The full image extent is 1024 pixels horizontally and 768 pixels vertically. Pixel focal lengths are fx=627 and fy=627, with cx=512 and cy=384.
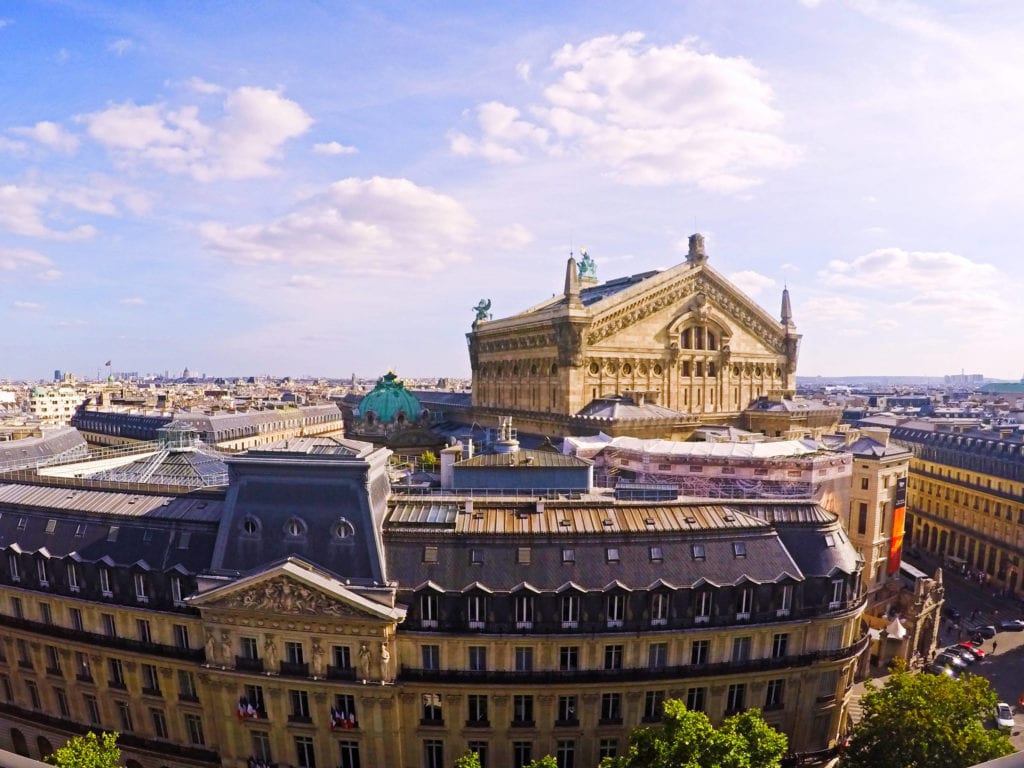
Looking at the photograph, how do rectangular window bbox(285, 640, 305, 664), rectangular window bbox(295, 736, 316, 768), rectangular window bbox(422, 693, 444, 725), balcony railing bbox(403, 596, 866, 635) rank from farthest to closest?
rectangular window bbox(295, 736, 316, 768) < rectangular window bbox(422, 693, 444, 725) < rectangular window bbox(285, 640, 305, 664) < balcony railing bbox(403, 596, 866, 635)

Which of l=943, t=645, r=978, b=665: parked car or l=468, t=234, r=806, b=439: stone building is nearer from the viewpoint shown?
l=943, t=645, r=978, b=665: parked car

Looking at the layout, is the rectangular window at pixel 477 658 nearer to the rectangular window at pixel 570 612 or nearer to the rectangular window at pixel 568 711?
the rectangular window at pixel 570 612

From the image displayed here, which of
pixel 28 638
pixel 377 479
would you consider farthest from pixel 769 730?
pixel 28 638

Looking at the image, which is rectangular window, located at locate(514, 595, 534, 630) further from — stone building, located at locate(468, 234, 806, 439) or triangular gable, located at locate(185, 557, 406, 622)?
stone building, located at locate(468, 234, 806, 439)

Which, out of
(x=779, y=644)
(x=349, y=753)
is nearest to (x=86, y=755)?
(x=349, y=753)

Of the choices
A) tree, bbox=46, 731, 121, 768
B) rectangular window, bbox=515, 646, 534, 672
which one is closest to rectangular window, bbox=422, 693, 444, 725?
rectangular window, bbox=515, 646, 534, 672

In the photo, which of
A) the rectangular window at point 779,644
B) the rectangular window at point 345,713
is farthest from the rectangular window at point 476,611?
the rectangular window at point 779,644

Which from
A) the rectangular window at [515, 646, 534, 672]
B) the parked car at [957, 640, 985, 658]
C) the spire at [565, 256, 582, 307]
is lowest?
the parked car at [957, 640, 985, 658]
